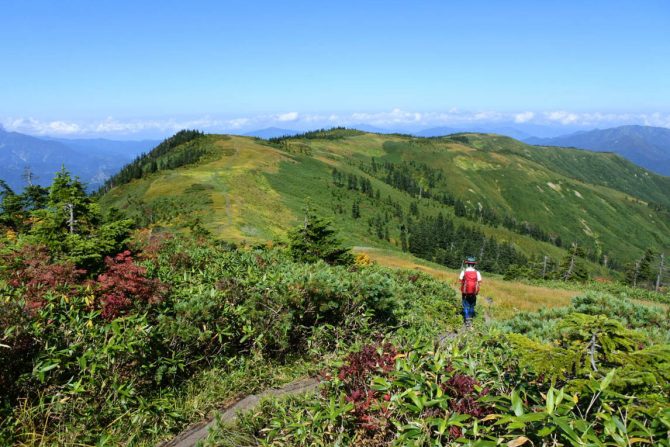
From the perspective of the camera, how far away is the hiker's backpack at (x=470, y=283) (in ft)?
45.0

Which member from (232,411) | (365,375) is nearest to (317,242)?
(232,411)

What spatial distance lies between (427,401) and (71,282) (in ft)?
24.6

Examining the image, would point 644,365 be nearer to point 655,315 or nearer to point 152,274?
point 152,274

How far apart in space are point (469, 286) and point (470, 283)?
12cm

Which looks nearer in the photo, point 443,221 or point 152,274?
point 152,274

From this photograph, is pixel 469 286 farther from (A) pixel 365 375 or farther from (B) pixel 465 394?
(B) pixel 465 394

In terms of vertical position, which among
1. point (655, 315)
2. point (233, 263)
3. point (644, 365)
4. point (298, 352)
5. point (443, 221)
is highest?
point (644, 365)

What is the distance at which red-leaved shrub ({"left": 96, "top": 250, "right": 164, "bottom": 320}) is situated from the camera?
656 cm

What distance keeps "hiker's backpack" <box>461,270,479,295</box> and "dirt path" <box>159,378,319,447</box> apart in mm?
8877

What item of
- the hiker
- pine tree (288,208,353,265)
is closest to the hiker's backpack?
the hiker

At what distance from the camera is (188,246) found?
14.1m

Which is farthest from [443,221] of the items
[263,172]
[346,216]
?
[263,172]

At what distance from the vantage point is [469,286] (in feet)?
45.1

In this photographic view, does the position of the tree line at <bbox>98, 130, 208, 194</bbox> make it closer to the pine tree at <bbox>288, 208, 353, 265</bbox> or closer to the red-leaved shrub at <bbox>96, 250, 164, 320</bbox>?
the pine tree at <bbox>288, 208, 353, 265</bbox>
